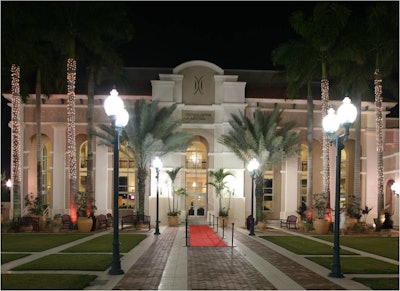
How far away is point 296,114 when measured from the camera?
131ft

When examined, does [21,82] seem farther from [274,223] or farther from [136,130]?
[274,223]

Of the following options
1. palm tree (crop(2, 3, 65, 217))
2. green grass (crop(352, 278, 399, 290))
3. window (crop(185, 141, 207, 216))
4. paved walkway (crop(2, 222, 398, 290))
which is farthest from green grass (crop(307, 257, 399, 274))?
window (crop(185, 141, 207, 216))

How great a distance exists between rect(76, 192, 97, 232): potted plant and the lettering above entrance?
36.3 feet

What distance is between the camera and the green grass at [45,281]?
36.8ft

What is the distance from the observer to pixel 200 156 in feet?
133

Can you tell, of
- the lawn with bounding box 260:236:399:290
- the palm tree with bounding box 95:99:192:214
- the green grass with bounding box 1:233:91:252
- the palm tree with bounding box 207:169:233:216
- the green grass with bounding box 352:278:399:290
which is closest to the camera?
the green grass with bounding box 352:278:399:290

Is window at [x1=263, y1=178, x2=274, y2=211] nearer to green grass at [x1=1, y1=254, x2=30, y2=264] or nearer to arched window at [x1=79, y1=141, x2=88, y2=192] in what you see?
arched window at [x1=79, y1=141, x2=88, y2=192]

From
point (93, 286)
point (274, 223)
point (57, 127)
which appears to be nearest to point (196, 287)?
point (93, 286)

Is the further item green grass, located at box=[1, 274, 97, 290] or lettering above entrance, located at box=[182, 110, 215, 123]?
lettering above entrance, located at box=[182, 110, 215, 123]

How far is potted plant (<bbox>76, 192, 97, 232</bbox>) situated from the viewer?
29.4 metres

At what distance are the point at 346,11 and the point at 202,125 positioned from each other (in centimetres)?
1478

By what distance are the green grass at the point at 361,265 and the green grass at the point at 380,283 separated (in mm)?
1211

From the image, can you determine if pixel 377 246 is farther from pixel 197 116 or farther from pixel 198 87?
pixel 198 87

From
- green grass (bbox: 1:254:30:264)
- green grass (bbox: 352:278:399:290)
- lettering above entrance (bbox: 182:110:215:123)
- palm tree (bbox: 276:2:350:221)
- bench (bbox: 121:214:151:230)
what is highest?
palm tree (bbox: 276:2:350:221)
